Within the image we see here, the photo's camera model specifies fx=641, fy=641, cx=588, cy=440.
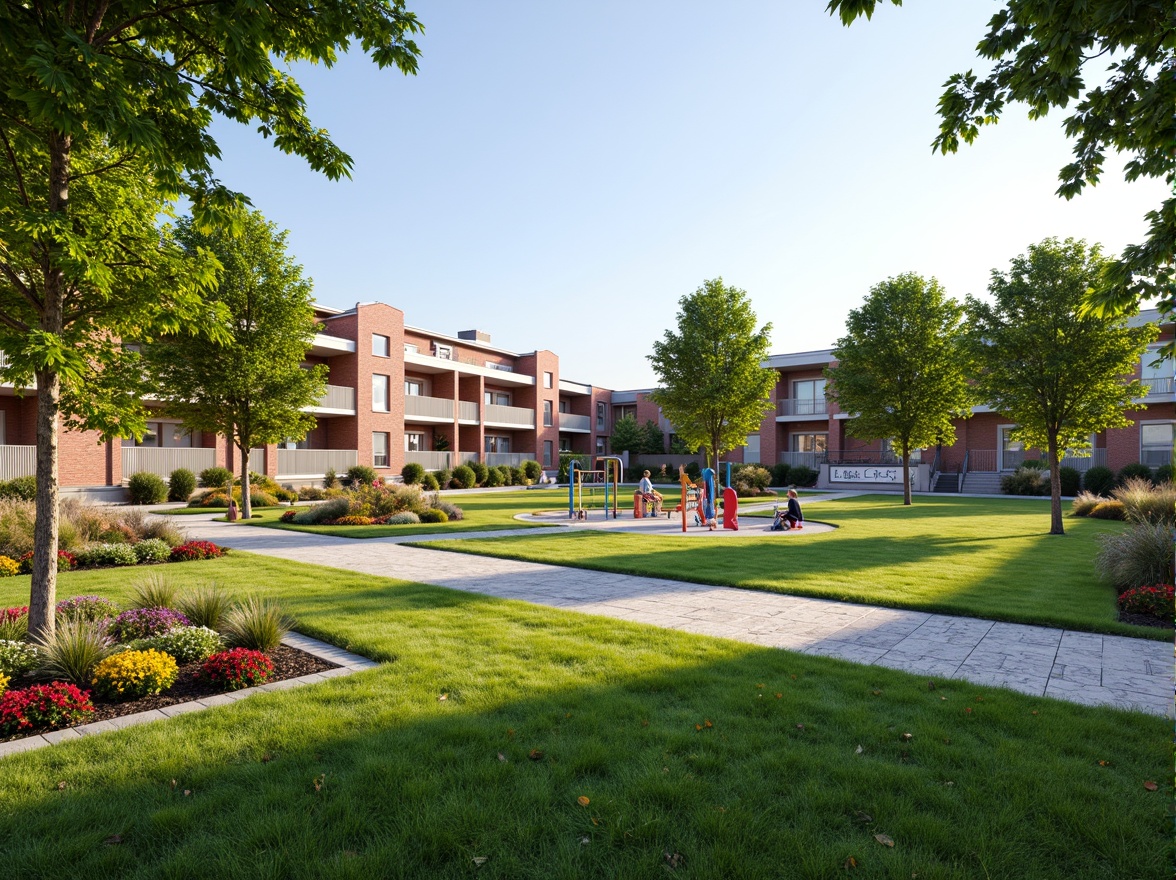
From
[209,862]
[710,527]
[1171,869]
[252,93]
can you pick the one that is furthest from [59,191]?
[710,527]

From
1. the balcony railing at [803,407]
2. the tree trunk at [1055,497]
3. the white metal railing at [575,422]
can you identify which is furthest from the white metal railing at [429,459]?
the tree trunk at [1055,497]

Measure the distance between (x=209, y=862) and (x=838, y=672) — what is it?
4.63m

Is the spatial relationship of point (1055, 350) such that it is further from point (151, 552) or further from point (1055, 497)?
point (151, 552)

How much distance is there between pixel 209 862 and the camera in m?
2.90

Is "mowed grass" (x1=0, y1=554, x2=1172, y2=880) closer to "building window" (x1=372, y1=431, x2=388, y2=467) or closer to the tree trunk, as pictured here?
the tree trunk

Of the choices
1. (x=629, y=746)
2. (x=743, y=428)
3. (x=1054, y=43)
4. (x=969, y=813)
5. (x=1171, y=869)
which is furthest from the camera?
(x=743, y=428)

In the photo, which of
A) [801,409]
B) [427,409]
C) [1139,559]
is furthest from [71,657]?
[801,409]

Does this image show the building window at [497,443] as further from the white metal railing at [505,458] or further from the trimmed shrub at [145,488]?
the trimmed shrub at [145,488]

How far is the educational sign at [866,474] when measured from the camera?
121 ft

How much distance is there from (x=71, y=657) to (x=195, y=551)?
765 centimetres

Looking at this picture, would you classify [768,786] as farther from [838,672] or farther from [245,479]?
[245,479]

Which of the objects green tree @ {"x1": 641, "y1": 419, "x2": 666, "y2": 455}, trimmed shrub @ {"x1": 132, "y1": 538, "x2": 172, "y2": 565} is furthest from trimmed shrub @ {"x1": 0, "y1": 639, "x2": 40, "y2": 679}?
green tree @ {"x1": 641, "y1": 419, "x2": 666, "y2": 455}

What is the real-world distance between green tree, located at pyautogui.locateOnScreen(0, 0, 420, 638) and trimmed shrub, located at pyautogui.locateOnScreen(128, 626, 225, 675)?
29.3 inches

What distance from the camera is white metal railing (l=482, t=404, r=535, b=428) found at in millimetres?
43875
